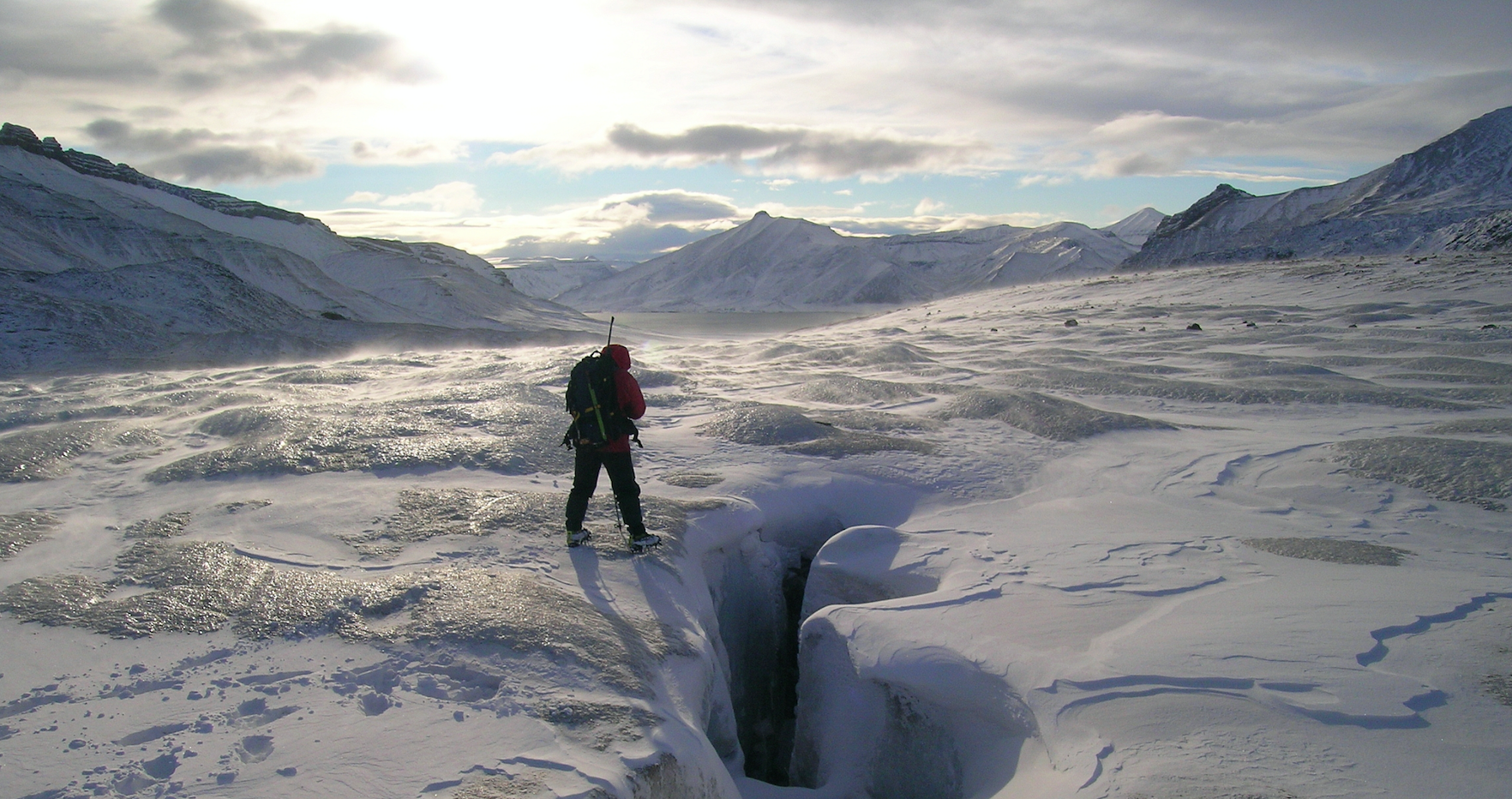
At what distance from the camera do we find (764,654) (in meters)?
7.93

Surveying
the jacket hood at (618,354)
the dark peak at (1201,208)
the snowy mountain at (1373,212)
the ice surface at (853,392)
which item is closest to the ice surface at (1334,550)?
the jacket hood at (618,354)

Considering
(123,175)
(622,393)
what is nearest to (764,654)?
(622,393)

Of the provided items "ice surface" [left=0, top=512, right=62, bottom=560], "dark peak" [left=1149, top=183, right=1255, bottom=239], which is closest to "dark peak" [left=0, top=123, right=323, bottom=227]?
"ice surface" [left=0, top=512, right=62, bottom=560]

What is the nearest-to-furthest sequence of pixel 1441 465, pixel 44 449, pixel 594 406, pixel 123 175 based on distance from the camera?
pixel 594 406
pixel 1441 465
pixel 44 449
pixel 123 175

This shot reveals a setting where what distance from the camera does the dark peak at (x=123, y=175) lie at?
62.7m

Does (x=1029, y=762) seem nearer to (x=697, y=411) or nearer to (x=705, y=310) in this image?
(x=697, y=411)

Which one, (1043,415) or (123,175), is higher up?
(123,175)

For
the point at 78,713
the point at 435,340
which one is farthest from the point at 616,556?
the point at 435,340

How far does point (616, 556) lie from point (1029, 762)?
3.49 m

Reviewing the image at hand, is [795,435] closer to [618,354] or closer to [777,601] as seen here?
[777,601]

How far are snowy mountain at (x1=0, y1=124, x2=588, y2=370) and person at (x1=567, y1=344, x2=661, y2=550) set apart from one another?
2514 cm

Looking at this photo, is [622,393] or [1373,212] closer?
[622,393]

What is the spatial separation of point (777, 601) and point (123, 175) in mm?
90511

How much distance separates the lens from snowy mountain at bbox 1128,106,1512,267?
192 ft
